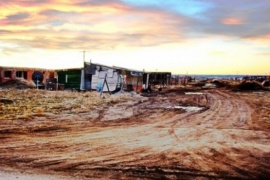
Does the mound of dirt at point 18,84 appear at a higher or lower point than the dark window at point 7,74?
lower

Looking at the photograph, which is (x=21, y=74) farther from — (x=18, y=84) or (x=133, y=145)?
(x=133, y=145)

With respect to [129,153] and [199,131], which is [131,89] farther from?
[129,153]

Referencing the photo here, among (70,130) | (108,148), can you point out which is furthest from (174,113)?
(108,148)

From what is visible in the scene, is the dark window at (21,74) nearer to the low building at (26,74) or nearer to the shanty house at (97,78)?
the low building at (26,74)

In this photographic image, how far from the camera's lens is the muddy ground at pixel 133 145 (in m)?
9.58

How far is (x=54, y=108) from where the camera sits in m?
22.7

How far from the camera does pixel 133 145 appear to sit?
491 inches

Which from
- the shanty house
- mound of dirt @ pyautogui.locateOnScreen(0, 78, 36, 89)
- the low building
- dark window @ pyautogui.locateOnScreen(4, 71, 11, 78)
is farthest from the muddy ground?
dark window @ pyautogui.locateOnScreen(4, 71, 11, 78)

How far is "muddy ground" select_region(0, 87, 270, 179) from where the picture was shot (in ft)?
31.4

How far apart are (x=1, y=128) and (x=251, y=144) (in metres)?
10.4

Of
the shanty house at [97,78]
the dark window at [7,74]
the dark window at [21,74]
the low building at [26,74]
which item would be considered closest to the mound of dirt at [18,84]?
the low building at [26,74]

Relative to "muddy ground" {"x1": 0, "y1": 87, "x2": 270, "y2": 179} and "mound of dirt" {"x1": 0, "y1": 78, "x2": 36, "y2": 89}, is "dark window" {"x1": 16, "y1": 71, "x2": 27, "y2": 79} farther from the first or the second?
"muddy ground" {"x1": 0, "y1": 87, "x2": 270, "y2": 179}

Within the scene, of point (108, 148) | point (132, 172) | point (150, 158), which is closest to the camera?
point (132, 172)

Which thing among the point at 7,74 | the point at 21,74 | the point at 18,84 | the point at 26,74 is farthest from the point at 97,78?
the point at 26,74
